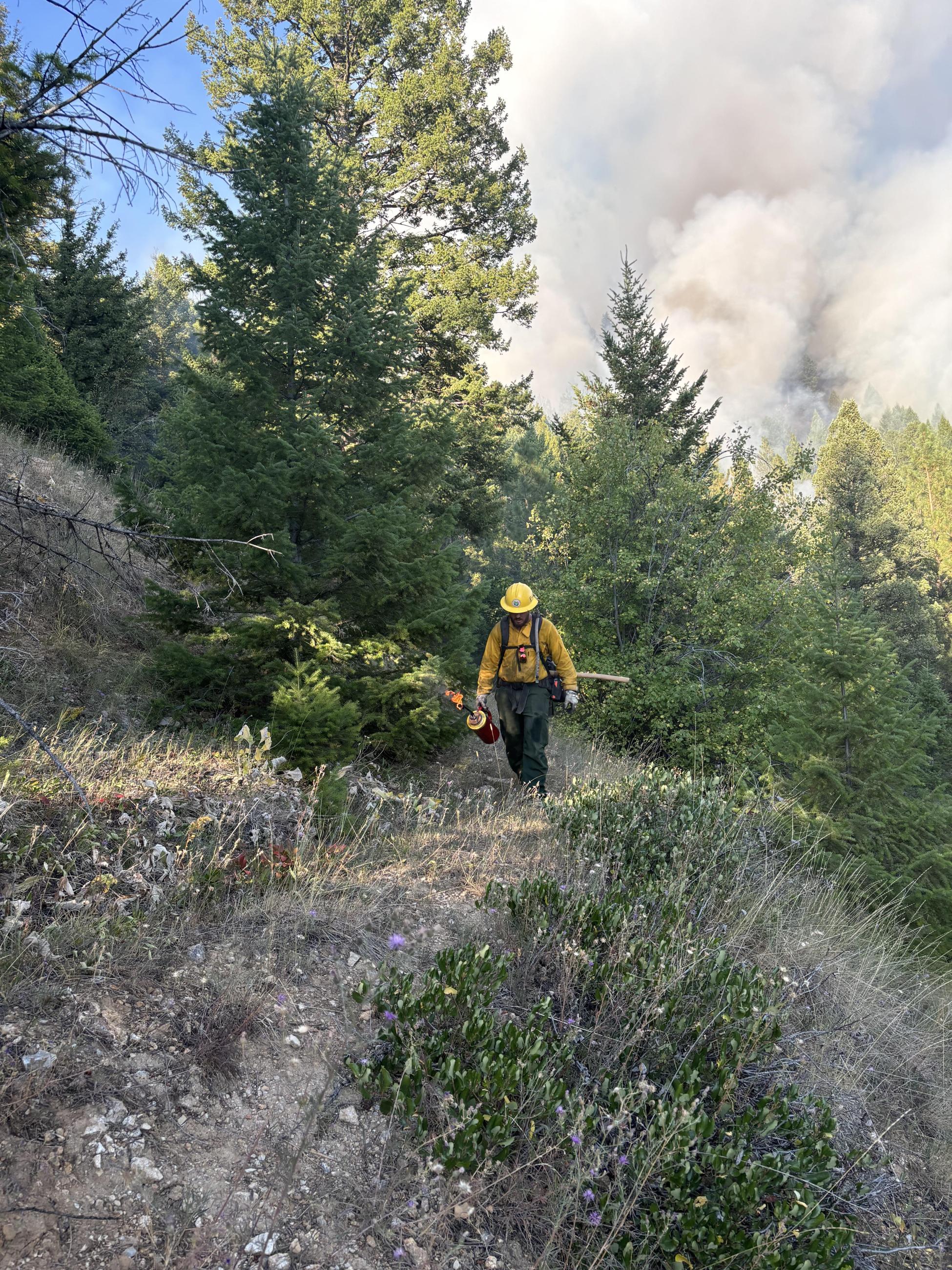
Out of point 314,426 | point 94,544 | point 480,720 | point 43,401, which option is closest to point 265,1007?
point 480,720

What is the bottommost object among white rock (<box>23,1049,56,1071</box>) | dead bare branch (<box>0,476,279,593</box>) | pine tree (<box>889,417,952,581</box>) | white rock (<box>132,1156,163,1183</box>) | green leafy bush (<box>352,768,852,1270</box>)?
white rock (<box>132,1156,163,1183</box>)

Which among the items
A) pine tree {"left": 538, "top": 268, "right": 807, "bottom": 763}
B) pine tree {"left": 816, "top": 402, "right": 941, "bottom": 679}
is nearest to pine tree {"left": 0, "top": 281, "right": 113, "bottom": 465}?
pine tree {"left": 538, "top": 268, "right": 807, "bottom": 763}

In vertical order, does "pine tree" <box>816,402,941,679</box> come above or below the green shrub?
above

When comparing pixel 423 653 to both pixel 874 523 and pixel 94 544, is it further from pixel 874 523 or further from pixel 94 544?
pixel 874 523

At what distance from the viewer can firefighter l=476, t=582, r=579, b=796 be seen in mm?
6621

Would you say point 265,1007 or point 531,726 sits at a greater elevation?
point 531,726

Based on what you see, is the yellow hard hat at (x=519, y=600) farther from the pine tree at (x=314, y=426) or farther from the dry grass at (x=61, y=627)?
the dry grass at (x=61, y=627)

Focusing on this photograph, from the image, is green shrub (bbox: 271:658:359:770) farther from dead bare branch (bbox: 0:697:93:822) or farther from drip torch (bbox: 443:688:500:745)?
dead bare branch (bbox: 0:697:93:822)

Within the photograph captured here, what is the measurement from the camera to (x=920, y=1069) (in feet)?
12.9

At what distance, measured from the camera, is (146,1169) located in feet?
6.60

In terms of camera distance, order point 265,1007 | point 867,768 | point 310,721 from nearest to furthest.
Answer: point 265,1007 < point 310,721 < point 867,768

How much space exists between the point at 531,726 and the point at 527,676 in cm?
51

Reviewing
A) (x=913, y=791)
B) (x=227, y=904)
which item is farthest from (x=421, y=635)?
(x=913, y=791)

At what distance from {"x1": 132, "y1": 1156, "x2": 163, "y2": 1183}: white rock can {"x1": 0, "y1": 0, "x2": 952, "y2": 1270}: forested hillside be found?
20 cm
